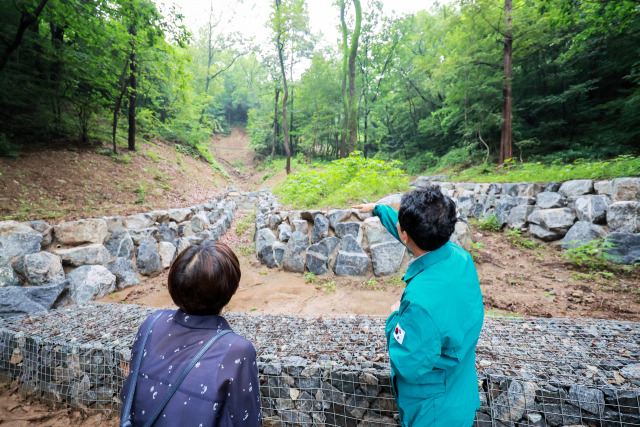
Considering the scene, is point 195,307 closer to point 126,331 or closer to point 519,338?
point 126,331

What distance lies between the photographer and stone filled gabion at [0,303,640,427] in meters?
1.48

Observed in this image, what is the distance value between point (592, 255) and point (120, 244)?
9.02m

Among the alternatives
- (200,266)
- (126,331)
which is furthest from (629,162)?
(126,331)

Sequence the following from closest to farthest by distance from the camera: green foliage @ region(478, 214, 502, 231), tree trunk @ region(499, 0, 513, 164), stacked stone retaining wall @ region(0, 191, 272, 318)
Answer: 1. stacked stone retaining wall @ region(0, 191, 272, 318)
2. green foliage @ region(478, 214, 502, 231)
3. tree trunk @ region(499, 0, 513, 164)

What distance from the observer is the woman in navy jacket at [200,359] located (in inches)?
32.7

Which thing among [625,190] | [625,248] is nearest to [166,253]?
[625,248]

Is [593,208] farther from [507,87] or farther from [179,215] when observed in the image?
[179,215]

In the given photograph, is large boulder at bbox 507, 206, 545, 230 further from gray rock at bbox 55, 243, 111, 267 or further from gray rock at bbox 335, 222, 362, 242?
gray rock at bbox 55, 243, 111, 267

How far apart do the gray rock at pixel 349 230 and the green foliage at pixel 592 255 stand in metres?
3.92

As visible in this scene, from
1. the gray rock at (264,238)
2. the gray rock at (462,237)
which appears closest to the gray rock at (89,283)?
Answer: the gray rock at (264,238)

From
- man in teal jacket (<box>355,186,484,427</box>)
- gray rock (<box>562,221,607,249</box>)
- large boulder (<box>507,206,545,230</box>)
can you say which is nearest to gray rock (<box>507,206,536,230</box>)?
large boulder (<box>507,206,545,230</box>)

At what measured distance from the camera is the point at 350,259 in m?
4.93

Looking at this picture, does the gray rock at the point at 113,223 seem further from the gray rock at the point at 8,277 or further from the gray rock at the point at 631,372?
the gray rock at the point at 631,372

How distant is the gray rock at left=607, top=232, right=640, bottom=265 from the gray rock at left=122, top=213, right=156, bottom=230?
30.3ft
